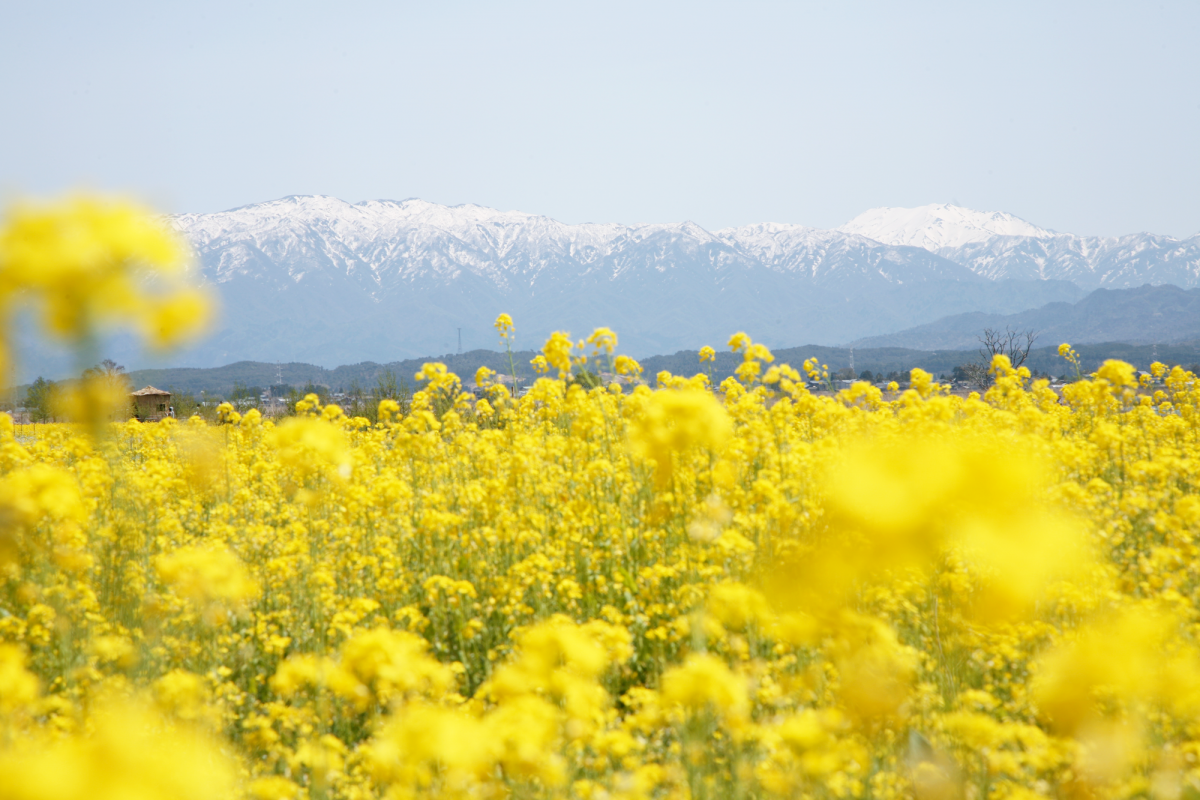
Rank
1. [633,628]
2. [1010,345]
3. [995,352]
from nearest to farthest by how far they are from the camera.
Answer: [633,628]
[995,352]
[1010,345]

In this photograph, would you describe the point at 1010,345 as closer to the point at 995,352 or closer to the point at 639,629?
the point at 995,352

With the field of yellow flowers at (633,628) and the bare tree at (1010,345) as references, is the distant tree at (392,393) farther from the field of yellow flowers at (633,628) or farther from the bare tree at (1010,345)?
the bare tree at (1010,345)

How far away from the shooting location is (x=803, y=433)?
28.4ft

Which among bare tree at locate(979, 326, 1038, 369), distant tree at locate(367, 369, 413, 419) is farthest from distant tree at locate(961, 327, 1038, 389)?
distant tree at locate(367, 369, 413, 419)

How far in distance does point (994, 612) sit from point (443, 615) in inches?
127

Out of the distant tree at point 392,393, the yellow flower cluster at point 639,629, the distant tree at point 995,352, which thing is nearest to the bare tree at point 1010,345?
the distant tree at point 995,352

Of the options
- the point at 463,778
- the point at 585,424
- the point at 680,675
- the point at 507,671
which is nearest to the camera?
the point at 680,675

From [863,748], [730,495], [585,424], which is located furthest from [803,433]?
[863,748]

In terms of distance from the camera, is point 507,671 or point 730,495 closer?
point 507,671

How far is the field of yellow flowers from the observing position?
2.31 metres

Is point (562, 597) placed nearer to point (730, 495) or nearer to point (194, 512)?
point (730, 495)

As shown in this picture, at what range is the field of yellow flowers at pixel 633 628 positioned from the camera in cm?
231

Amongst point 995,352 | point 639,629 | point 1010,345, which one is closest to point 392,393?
point 639,629

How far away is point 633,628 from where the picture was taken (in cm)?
420
